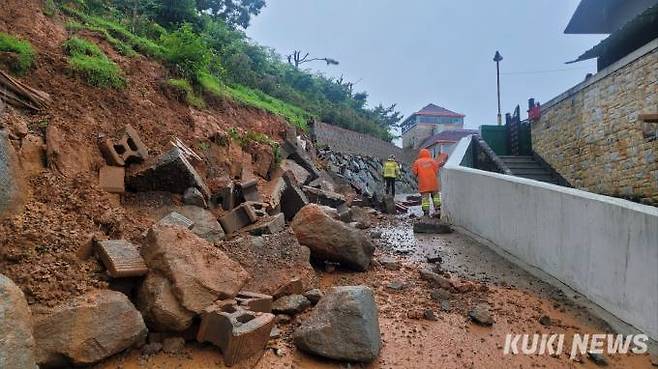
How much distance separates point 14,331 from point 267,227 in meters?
2.80

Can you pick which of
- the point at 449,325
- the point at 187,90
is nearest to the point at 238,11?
the point at 187,90

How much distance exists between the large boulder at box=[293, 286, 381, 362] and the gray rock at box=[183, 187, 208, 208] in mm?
2542

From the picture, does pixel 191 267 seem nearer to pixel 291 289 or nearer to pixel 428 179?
pixel 291 289

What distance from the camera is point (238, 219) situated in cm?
519

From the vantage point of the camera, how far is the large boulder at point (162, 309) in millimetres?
2990

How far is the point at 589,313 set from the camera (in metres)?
4.07

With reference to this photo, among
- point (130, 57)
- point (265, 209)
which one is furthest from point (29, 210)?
point (130, 57)

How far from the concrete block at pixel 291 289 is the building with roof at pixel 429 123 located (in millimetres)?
40052

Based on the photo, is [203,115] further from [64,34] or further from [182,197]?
[182,197]

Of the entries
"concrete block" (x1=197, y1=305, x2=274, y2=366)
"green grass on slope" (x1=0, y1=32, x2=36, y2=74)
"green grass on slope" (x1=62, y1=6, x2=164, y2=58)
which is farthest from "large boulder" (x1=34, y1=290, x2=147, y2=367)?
"green grass on slope" (x1=62, y1=6, x2=164, y2=58)

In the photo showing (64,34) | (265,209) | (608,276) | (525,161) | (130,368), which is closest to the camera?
(130,368)

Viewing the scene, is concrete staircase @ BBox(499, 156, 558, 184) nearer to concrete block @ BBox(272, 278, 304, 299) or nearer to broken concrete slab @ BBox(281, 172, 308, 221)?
broken concrete slab @ BBox(281, 172, 308, 221)

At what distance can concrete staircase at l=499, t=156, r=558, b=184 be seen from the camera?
39.9ft

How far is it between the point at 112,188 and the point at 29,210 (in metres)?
1.32
